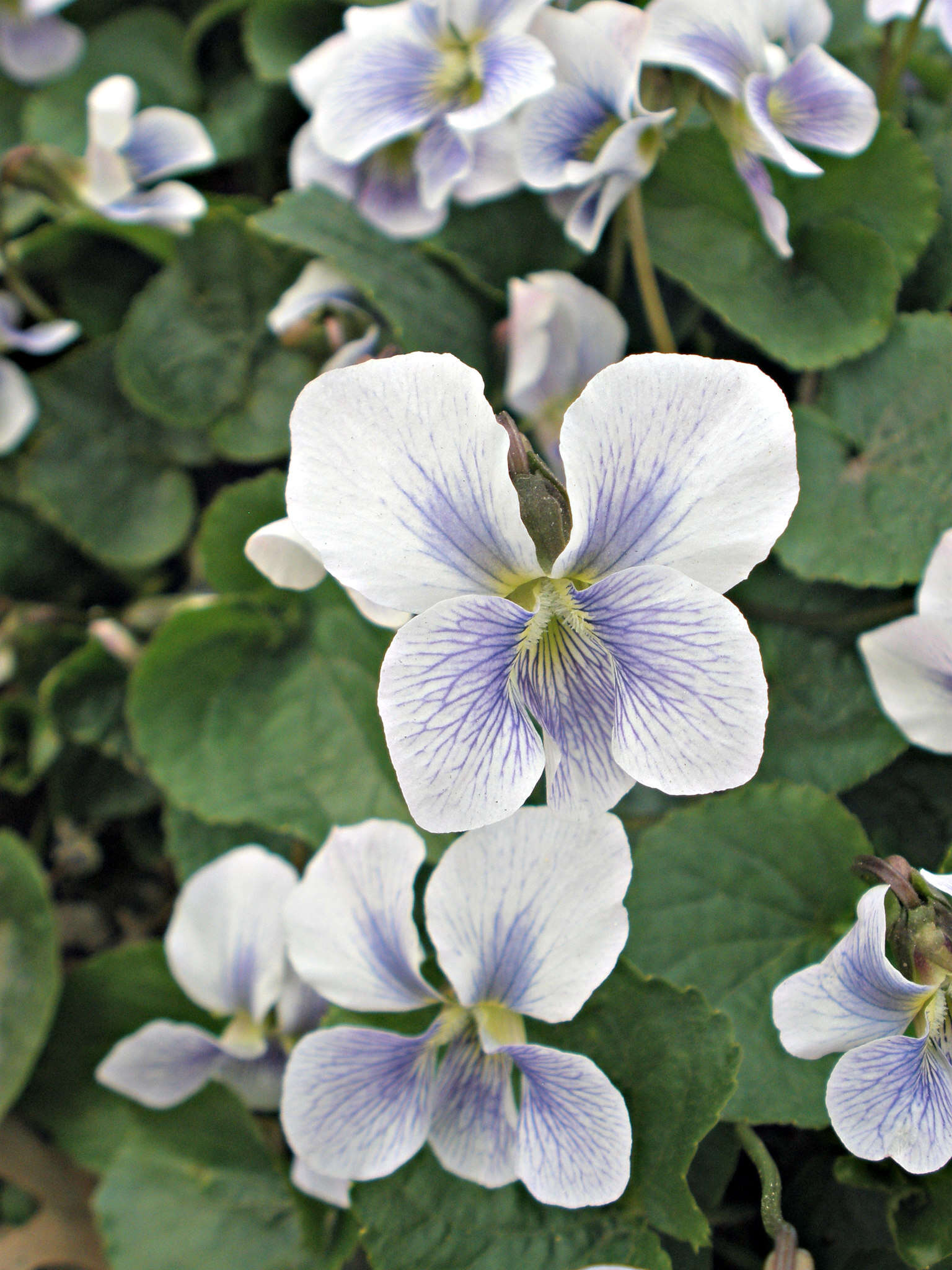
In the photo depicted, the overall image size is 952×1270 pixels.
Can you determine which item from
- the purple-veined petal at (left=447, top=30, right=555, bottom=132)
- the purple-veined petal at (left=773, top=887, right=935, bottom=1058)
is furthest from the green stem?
the purple-veined petal at (left=773, top=887, right=935, bottom=1058)

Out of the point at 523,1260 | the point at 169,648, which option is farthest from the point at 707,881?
the point at 169,648

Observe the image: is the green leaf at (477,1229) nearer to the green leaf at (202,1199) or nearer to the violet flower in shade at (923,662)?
the green leaf at (202,1199)

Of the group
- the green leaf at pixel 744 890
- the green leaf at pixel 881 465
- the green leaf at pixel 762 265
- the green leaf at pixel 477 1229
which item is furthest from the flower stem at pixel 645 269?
the green leaf at pixel 477 1229

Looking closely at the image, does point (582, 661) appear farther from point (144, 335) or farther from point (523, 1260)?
point (144, 335)

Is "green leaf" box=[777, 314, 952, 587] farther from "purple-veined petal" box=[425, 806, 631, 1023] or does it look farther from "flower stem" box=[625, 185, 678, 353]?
"purple-veined petal" box=[425, 806, 631, 1023]

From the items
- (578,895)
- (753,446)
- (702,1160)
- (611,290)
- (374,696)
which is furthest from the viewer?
(611,290)

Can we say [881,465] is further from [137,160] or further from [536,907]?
[137,160]
